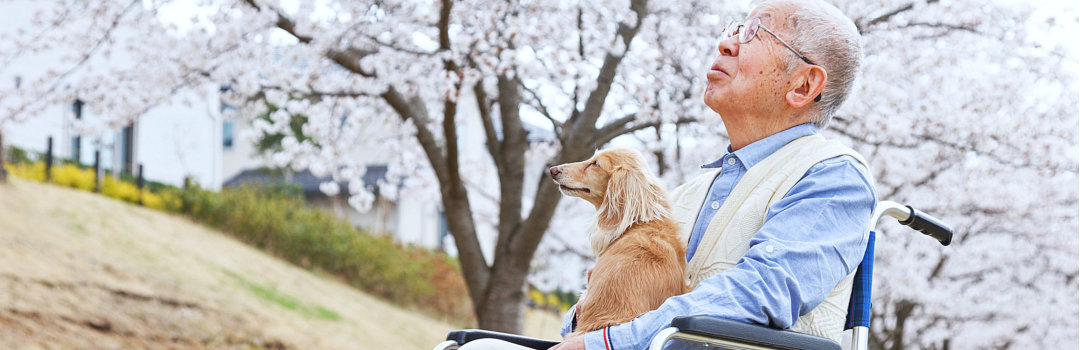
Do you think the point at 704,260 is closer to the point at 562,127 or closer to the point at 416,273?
the point at 562,127

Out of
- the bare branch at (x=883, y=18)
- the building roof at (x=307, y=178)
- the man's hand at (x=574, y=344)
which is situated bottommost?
the building roof at (x=307, y=178)

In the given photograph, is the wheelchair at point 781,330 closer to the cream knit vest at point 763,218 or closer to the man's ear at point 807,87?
the cream knit vest at point 763,218

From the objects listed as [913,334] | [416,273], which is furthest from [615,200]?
[416,273]

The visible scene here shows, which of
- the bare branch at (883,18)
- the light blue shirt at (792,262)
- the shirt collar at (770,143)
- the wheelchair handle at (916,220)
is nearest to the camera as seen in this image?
the light blue shirt at (792,262)

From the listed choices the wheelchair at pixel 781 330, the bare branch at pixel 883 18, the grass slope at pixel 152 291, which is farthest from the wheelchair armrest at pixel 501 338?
the grass slope at pixel 152 291

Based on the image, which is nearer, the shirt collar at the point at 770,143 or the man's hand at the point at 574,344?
the man's hand at the point at 574,344

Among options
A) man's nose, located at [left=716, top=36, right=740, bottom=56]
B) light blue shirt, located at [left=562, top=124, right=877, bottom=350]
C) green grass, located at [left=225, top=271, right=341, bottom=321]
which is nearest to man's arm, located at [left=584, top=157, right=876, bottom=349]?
light blue shirt, located at [left=562, top=124, right=877, bottom=350]

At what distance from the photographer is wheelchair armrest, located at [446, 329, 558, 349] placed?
2070 mm

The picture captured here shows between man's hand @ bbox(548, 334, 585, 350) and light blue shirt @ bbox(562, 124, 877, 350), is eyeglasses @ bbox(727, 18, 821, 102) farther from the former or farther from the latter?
man's hand @ bbox(548, 334, 585, 350)

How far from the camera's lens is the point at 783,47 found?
1.84 meters

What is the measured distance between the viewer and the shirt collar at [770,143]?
191cm

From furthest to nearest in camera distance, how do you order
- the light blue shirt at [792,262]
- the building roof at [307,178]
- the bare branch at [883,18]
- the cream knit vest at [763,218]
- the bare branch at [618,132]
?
1. the building roof at [307,178]
2. the bare branch at [618,132]
3. the bare branch at [883,18]
4. the cream knit vest at [763,218]
5. the light blue shirt at [792,262]

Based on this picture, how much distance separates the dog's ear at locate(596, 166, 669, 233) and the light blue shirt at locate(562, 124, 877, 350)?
0.36 meters

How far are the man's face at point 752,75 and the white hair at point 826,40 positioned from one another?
3 cm
